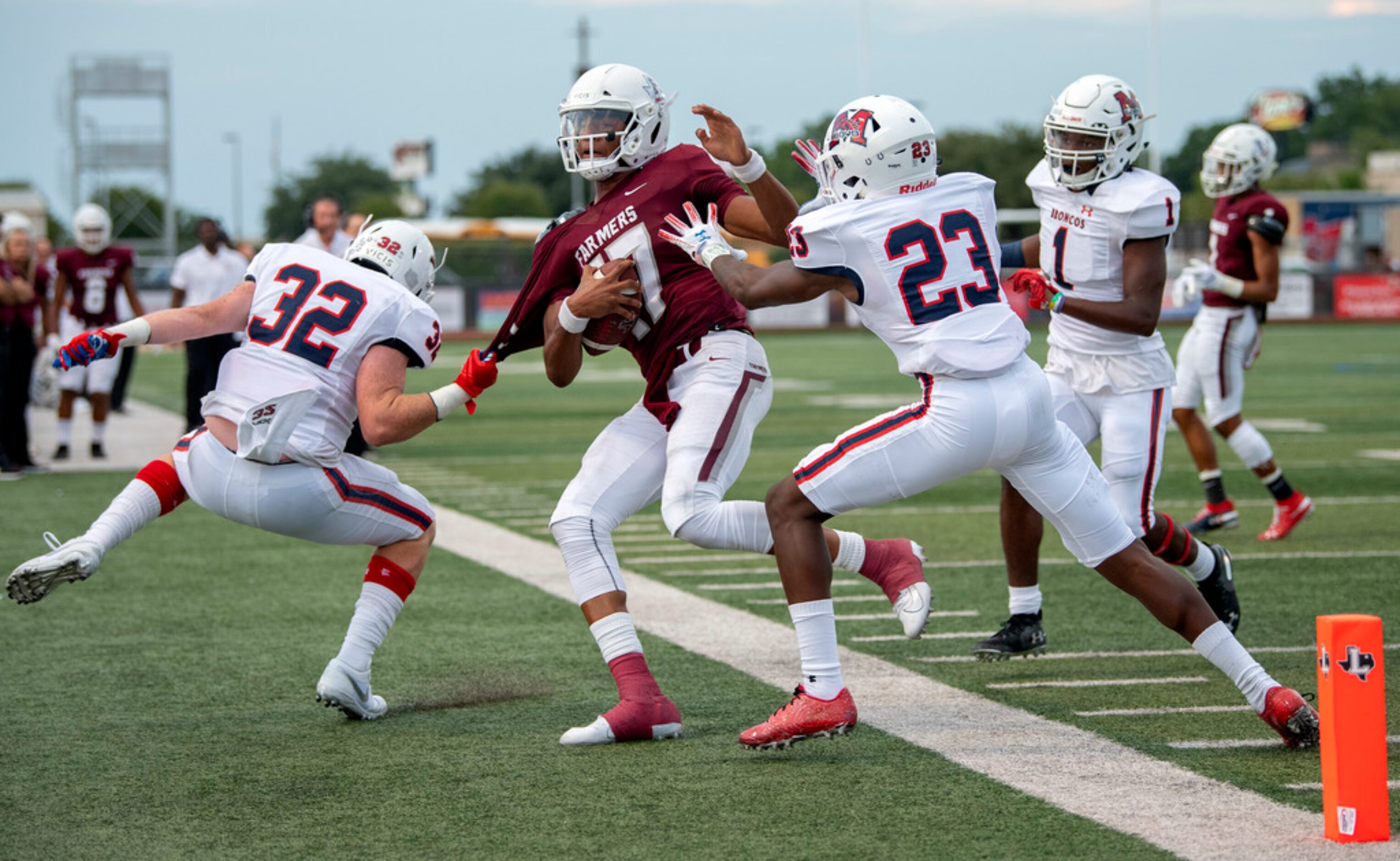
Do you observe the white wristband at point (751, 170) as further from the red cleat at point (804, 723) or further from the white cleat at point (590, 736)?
the white cleat at point (590, 736)

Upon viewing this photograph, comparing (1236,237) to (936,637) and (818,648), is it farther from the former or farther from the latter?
(818,648)

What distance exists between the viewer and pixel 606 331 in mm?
4781

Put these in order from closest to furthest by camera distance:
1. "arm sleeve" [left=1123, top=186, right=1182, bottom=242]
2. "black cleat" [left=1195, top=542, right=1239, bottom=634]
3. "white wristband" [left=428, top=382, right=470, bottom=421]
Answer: "white wristband" [left=428, top=382, right=470, bottom=421], "arm sleeve" [left=1123, top=186, right=1182, bottom=242], "black cleat" [left=1195, top=542, right=1239, bottom=634]

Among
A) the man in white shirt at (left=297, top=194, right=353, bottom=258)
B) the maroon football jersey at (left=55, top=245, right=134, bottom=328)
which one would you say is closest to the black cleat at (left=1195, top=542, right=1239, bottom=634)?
the man in white shirt at (left=297, top=194, right=353, bottom=258)

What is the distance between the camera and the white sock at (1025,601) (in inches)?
227

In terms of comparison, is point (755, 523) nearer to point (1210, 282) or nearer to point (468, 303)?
point (1210, 282)

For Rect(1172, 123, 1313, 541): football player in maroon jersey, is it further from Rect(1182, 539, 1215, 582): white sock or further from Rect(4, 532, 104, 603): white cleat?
Rect(4, 532, 104, 603): white cleat

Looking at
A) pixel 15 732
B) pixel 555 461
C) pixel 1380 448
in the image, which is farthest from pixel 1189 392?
pixel 15 732

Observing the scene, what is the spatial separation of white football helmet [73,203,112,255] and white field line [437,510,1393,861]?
8381 mm

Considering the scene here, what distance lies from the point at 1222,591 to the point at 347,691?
2.97 meters

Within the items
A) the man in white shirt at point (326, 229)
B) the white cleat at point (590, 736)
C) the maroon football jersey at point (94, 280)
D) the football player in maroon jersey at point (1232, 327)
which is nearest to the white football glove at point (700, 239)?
the white cleat at point (590, 736)

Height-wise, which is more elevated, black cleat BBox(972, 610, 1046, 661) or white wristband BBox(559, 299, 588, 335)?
white wristband BBox(559, 299, 588, 335)

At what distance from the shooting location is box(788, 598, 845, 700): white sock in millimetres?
4387

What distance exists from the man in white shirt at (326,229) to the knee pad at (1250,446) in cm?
611
